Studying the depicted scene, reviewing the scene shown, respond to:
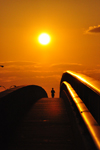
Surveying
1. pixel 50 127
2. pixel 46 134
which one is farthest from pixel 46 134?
pixel 50 127

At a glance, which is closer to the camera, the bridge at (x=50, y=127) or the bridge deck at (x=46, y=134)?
the bridge at (x=50, y=127)

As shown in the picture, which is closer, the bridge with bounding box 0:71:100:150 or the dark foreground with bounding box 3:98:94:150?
the bridge with bounding box 0:71:100:150

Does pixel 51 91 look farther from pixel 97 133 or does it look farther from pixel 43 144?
pixel 97 133

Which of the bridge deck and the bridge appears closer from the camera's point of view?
the bridge

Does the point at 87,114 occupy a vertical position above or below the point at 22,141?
above

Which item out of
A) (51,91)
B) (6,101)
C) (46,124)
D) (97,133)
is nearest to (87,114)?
(97,133)

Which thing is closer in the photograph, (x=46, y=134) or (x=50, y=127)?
(x=46, y=134)

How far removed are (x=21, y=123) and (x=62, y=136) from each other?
5.66 ft

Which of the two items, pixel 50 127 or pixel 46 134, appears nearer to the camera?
pixel 46 134

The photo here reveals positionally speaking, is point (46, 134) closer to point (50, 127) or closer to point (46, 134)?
point (46, 134)

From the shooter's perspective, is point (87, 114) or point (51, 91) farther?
point (51, 91)

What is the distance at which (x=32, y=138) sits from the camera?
7.07m

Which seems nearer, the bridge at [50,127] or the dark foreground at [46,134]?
the bridge at [50,127]

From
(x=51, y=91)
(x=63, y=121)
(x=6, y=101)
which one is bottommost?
(x=51, y=91)
